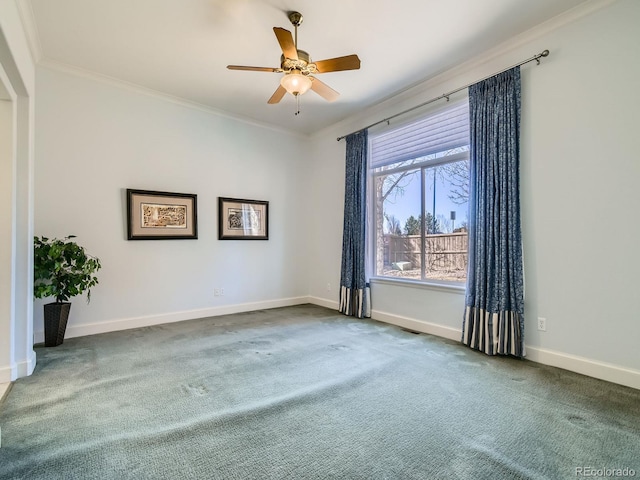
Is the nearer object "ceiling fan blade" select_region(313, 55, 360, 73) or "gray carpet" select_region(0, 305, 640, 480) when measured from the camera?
"gray carpet" select_region(0, 305, 640, 480)

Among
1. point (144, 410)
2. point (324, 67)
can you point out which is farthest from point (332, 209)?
point (144, 410)

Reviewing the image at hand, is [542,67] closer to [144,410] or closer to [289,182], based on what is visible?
[289,182]

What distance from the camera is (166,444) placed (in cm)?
169

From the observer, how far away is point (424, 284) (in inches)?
153

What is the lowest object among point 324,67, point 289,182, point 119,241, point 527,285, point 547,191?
point 527,285

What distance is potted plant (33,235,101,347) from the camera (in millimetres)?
3064

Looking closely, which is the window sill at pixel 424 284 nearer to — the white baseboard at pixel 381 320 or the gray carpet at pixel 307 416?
the white baseboard at pixel 381 320

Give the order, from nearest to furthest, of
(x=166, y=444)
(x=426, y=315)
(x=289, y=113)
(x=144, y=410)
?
(x=166, y=444), (x=144, y=410), (x=426, y=315), (x=289, y=113)

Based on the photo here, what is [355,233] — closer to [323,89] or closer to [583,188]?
[323,89]

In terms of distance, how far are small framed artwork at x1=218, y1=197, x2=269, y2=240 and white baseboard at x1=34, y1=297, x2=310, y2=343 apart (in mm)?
1090

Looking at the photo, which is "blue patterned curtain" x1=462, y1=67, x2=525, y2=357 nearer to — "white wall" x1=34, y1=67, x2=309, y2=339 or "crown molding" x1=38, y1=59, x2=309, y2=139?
"white wall" x1=34, y1=67, x2=309, y2=339

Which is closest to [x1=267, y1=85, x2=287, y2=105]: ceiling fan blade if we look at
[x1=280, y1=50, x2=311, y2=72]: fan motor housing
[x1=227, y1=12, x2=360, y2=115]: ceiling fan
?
[x1=227, y1=12, x2=360, y2=115]: ceiling fan

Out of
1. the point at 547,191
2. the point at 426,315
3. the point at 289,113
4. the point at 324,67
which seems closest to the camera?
the point at 324,67

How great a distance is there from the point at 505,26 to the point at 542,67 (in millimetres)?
512
